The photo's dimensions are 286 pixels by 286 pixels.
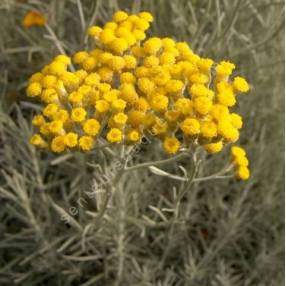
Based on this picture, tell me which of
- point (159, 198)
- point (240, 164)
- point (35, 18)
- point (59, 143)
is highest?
point (35, 18)

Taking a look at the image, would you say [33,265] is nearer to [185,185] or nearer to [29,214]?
[29,214]

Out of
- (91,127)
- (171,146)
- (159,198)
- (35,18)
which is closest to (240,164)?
(171,146)

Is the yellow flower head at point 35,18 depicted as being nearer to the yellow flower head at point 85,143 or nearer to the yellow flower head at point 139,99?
the yellow flower head at point 139,99

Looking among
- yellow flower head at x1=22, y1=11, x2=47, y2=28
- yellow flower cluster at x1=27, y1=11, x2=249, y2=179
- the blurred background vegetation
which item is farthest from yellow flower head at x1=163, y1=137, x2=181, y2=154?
yellow flower head at x1=22, y1=11, x2=47, y2=28

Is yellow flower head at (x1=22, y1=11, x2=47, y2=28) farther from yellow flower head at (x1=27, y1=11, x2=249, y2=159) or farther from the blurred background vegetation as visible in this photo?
yellow flower head at (x1=27, y1=11, x2=249, y2=159)

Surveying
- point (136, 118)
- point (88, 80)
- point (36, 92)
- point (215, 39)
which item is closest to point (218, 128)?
point (136, 118)

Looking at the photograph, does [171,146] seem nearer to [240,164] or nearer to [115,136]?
[115,136]
